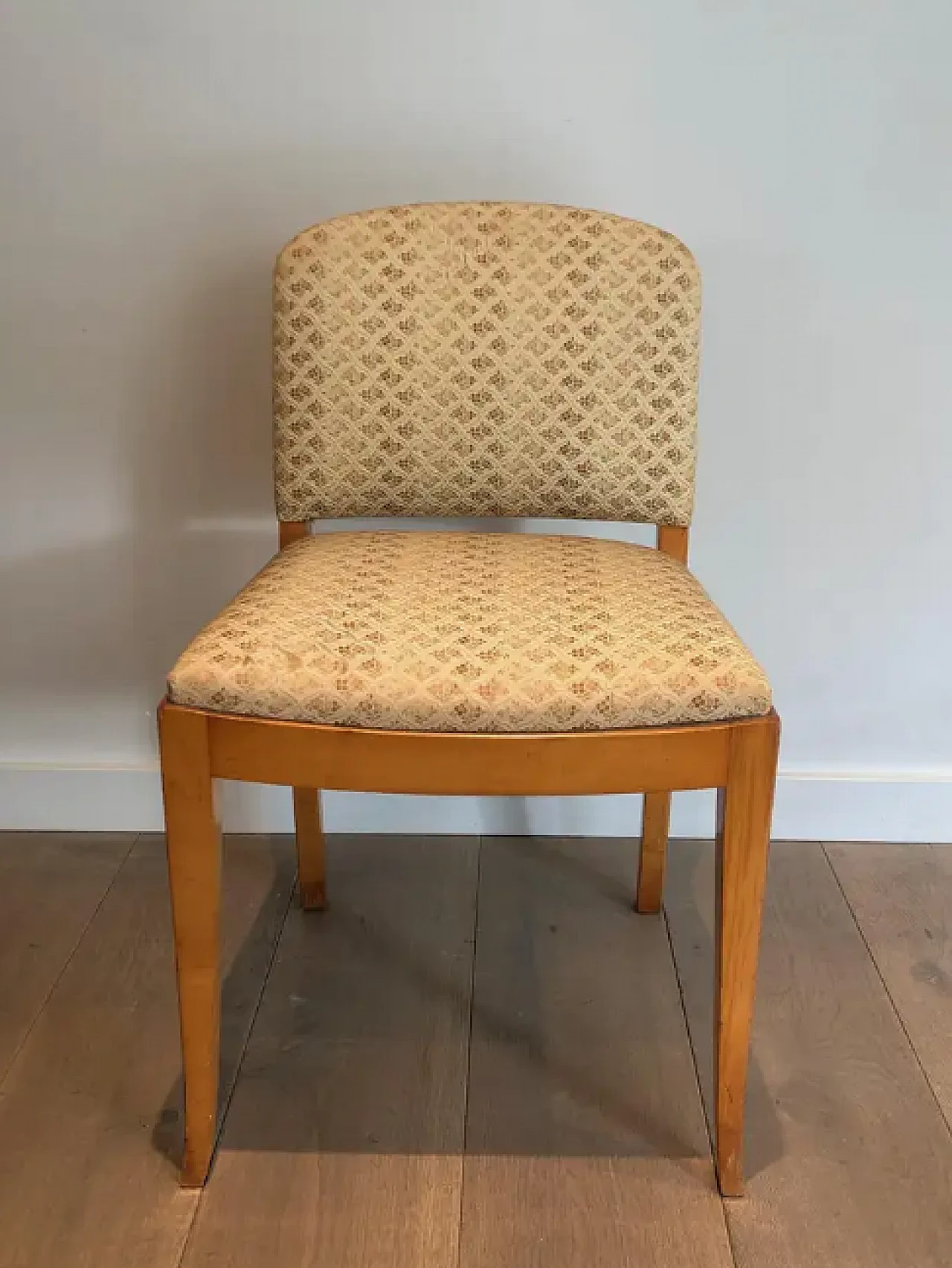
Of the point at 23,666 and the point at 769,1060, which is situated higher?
the point at 23,666

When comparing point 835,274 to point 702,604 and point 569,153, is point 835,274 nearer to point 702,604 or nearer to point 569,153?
point 569,153

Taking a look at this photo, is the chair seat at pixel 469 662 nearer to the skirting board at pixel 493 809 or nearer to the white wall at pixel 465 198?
the white wall at pixel 465 198

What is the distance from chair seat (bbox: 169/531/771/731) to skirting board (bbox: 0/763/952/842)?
64 centimetres

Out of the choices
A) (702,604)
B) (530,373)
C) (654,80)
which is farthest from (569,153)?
(702,604)

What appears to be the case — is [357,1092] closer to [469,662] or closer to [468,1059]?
[468,1059]

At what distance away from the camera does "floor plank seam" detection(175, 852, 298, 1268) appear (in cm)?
99

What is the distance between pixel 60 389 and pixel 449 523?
51cm

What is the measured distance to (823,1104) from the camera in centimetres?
114

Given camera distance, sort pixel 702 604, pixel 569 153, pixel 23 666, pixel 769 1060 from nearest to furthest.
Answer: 1. pixel 702 604
2. pixel 769 1060
3. pixel 569 153
4. pixel 23 666

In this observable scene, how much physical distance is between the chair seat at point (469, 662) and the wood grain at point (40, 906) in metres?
0.56

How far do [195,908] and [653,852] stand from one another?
0.63m

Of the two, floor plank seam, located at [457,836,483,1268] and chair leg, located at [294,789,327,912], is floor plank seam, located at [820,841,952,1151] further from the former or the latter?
chair leg, located at [294,789,327,912]

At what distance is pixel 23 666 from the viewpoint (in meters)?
1.55

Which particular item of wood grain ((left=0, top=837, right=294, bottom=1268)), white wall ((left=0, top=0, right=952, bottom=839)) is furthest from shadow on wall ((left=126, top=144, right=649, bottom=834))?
wood grain ((left=0, top=837, right=294, bottom=1268))
